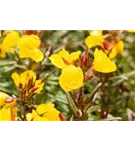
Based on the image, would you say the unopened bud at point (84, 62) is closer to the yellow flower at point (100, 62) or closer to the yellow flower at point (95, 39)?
the yellow flower at point (100, 62)

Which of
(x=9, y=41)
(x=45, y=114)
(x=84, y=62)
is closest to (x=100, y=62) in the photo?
(x=84, y=62)

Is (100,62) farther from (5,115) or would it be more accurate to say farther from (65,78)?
(5,115)

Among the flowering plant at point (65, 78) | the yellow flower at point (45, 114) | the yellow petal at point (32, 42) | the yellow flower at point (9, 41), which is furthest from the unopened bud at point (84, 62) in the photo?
the yellow flower at point (9, 41)

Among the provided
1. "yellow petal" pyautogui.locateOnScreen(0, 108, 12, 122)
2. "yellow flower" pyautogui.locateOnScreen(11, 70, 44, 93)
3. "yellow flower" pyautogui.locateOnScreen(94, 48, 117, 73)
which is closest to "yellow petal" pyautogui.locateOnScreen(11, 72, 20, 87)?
"yellow flower" pyautogui.locateOnScreen(11, 70, 44, 93)

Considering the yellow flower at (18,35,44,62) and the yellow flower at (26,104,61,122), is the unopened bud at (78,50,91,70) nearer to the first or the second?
the yellow flower at (26,104,61,122)

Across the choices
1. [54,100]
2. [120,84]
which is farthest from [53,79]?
[120,84]
